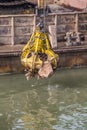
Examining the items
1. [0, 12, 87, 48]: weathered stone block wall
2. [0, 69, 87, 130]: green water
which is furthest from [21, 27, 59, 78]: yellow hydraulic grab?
[0, 12, 87, 48]: weathered stone block wall

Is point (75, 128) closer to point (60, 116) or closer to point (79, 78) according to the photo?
point (60, 116)

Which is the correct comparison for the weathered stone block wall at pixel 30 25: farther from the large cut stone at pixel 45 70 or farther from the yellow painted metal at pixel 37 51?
the large cut stone at pixel 45 70

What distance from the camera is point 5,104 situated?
13000 millimetres

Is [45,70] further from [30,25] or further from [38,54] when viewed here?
[30,25]

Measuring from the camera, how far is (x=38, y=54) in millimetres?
13867

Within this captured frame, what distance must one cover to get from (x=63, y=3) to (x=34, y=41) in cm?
1191

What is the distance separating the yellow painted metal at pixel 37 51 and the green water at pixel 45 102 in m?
0.97

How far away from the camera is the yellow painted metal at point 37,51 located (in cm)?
1366

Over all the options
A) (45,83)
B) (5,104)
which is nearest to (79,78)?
(45,83)

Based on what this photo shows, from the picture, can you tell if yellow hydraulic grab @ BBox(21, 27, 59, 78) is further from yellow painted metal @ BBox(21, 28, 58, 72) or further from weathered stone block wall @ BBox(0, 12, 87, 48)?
weathered stone block wall @ BBox(0, 12, 87, 48)

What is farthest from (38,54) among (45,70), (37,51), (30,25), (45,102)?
(30,25)

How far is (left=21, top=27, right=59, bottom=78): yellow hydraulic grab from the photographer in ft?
44.8

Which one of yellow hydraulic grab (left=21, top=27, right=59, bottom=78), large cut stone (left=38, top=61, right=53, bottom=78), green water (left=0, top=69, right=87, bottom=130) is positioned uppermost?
yellow hydraulic grab (left=21, top=27, right=59, bottom=78)

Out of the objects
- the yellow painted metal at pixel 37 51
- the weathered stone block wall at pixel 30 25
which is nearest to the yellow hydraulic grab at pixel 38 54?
the yellow painted metal at pixel 37 51
